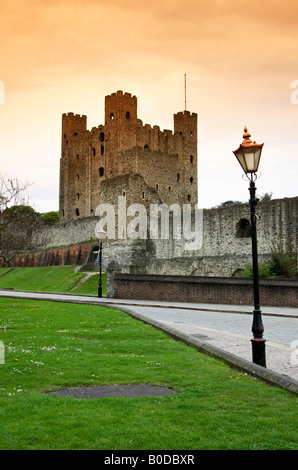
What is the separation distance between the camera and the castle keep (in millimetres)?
60750

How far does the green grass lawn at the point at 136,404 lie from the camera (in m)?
3.81

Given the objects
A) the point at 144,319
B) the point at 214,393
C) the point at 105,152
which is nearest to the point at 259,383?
the point at 214,393

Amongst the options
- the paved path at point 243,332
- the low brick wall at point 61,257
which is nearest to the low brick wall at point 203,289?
the paved path at point 243,332

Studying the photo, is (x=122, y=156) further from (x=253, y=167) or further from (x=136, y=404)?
(x=136, y=404)

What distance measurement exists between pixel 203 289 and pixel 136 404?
703 inches

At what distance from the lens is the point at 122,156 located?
59719 mm

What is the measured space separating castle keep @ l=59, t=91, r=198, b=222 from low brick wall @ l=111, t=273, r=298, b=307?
33.7m

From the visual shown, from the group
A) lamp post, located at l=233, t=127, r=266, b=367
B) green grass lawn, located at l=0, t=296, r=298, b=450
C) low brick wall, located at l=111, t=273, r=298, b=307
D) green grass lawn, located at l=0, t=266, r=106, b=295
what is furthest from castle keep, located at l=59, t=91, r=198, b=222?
green grass lawn, located at l=0, t=296, r=298, b=450

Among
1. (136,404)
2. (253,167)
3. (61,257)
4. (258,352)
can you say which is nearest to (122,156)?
(61,257)

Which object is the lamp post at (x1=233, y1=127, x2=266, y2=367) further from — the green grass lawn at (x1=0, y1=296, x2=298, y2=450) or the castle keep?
the castle keep

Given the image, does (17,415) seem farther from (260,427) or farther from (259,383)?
(259,383)

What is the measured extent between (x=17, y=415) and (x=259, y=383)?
3088 millimetres

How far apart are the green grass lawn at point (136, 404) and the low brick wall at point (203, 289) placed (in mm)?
11952

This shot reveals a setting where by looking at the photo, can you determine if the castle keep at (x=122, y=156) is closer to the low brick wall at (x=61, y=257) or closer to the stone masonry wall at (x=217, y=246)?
the low brick wall at (x=61, y=257)
